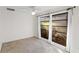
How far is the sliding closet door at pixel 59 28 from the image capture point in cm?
311

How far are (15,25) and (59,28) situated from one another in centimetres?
258

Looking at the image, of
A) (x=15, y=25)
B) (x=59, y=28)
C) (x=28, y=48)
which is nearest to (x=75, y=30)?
(x=59, y=28)

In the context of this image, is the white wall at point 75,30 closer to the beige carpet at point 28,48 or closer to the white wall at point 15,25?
the beige carpet at point 28,48

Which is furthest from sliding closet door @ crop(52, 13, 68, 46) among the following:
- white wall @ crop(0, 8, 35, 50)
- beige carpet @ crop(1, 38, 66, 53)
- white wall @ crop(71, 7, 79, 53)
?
white wall @ crop(0, 8, 35, 50)

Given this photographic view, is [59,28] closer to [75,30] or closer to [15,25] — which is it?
[75,30]

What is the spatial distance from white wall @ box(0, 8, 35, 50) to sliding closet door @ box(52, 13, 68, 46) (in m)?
1.96

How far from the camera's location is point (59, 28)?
134 inches

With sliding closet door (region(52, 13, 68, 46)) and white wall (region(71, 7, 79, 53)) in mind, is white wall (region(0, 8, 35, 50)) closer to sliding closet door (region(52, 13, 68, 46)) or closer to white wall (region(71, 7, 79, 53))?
sliding closet door (region(52, 13, 68, 46))

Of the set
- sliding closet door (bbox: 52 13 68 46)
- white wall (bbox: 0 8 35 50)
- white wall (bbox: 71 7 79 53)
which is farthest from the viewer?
white wall (bbox: 0 8 35 50)

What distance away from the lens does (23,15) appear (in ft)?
15.1

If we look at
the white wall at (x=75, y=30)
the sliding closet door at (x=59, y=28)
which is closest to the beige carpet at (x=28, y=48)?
the sliding closet door at (x=59, y=28)

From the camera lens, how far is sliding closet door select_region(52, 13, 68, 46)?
122 inches
